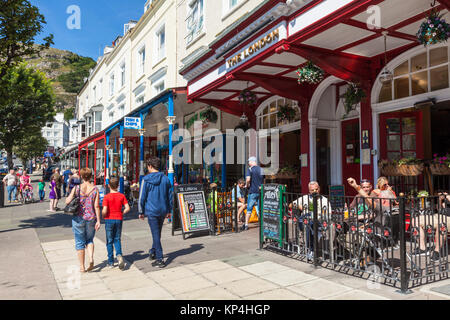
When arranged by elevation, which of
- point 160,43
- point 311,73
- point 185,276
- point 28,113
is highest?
point 160,43

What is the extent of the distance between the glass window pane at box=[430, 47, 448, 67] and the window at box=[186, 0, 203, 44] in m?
9.83

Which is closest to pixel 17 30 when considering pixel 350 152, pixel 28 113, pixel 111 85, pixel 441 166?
pixel 350 152

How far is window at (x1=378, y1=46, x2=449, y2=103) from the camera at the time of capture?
6.82 meters

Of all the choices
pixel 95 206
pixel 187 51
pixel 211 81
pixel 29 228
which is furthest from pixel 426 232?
pixel 187 51

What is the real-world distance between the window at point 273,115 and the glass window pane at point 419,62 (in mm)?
3576

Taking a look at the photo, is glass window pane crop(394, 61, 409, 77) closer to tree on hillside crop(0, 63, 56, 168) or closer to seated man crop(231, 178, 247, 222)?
seated man crop(231, 178, 247, 222)

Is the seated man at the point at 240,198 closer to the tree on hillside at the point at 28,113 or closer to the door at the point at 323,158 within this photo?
the door at the point at 323,158

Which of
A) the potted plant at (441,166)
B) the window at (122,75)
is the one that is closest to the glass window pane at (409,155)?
the potted plant at (441,166)

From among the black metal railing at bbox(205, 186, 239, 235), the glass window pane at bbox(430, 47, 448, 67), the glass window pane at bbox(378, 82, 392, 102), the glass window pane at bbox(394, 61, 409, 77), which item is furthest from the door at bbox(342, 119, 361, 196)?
the black metal railing at bbox(205, 186, 239, 235)

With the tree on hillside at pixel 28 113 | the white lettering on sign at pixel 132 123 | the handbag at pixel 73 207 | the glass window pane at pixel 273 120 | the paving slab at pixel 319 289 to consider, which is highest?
the tree on hillside at pixel 28 113

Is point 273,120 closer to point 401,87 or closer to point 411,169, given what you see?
point 401,87

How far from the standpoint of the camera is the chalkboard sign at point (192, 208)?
25.7 ft

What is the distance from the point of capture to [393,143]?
25.9 feet

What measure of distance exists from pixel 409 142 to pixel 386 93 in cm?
125
